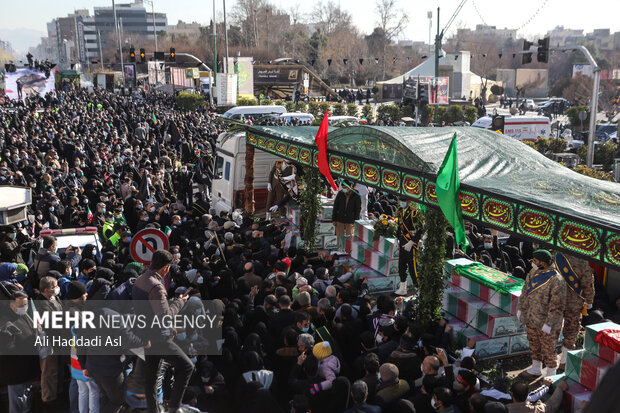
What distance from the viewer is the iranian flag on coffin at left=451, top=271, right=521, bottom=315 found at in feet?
26.9

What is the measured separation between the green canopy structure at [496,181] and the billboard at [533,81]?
69111 mm

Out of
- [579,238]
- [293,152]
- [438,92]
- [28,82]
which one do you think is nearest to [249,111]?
[438,92]

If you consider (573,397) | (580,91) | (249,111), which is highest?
(580,91)

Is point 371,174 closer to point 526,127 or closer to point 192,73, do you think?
point 526,127

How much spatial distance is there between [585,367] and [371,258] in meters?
5.07

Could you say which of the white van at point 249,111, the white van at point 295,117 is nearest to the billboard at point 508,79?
the white van at point 249,111

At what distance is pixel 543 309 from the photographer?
7172 millimetres

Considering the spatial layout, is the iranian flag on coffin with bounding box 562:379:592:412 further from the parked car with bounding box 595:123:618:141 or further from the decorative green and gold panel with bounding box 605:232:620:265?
the parked car with bounding box 595:123:618:141

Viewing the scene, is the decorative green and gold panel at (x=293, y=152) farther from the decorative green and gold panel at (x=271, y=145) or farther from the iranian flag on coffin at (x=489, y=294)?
the iranian flag on coffin at (x=489, y=294)

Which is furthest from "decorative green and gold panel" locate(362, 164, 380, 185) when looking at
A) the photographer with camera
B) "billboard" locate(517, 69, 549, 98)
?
"billboard" locate(517, 69, 549, 98)

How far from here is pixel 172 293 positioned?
848 cm

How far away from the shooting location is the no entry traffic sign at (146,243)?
7.03 meters

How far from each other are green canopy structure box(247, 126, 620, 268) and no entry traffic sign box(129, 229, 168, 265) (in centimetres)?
367

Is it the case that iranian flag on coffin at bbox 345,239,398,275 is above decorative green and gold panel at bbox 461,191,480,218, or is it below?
below
